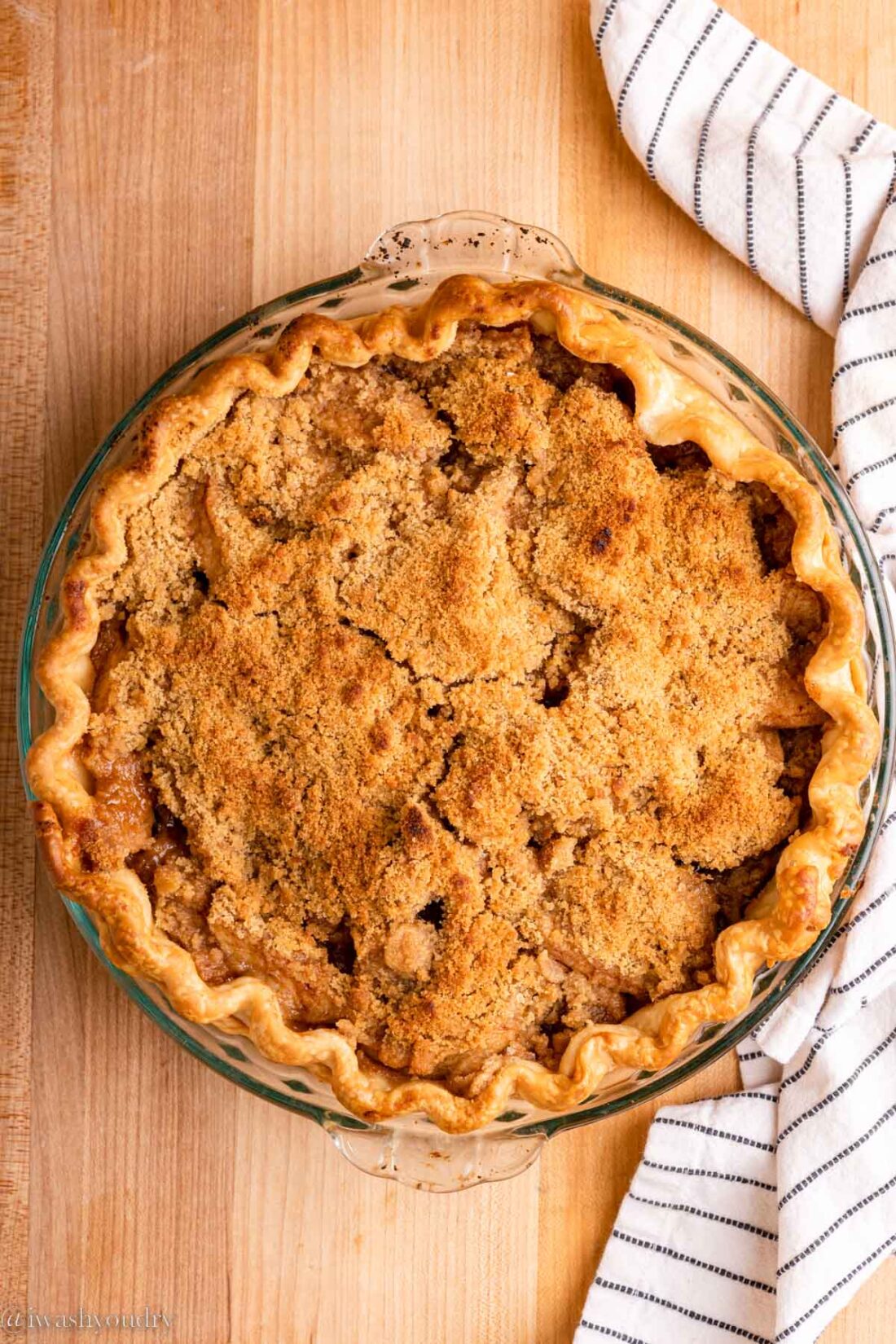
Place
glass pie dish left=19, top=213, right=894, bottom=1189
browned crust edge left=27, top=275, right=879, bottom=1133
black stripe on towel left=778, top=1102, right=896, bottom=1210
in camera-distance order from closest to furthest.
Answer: browned crust edge left=27, top=275, right=879, bottom=1133, glass pie dish left=19, top=213, right=894, bottom=1189, black stripe on towel left=778, top=1102, right=896, bottom=1210

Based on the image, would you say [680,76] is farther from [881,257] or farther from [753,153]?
[881,257]

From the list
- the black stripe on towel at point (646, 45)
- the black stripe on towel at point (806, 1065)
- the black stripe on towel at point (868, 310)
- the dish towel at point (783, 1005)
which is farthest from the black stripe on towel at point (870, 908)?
the black stripe on towel at point (646, 45)

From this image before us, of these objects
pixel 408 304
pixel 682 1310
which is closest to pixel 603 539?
pixel 408 304

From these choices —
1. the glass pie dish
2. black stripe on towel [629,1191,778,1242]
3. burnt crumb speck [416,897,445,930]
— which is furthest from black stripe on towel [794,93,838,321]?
black stripe on towel [629,1191,778,1242]

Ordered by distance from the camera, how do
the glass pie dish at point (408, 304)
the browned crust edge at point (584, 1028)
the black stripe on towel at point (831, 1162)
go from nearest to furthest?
the browned crust edge at point (584, 1028), the glass pie dish at point (408, 304), the black stripe on towel at point (831, 1162)

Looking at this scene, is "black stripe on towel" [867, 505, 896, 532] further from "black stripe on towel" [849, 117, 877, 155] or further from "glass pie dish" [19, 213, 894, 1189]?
"black stripe on towel" [849, 117, 877, 155]

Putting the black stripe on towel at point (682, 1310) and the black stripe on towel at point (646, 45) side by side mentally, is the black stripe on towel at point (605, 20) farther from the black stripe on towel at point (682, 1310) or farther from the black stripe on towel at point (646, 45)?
the black stripe on towel at point (682, 1310)
